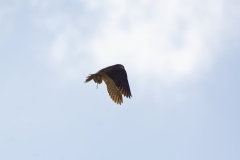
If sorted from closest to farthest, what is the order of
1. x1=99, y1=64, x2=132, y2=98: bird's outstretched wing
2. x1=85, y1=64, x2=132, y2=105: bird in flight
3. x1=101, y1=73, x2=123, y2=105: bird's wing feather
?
x1=85, y1=64, x2=132, y2=105: bird in flight
x1=101, y1=73, x2=123, y2=105: bird's wing feather
x1=99, y1=64, x2=132, y2=98: bird's outstretched wing

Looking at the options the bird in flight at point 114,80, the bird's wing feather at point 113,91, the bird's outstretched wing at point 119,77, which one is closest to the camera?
the bird in flight at point 114,80

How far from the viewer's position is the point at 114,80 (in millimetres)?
21406

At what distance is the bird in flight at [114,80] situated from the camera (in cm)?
2067

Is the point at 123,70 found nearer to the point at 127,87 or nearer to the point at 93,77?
the point at 127,87

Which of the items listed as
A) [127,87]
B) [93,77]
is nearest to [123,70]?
[127,87]

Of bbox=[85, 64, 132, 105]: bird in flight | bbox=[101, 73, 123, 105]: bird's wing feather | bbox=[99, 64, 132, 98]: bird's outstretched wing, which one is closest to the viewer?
bbox=[85, 64, 132, 105]: bird in flight

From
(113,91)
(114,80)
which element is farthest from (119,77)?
(113,91)

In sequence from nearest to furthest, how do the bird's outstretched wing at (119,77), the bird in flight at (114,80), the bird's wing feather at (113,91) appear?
1. the bird in flight at (114,80)
2. the bird's wing feather at (113,91)
3. the bird's outstretched wing at (119,77)

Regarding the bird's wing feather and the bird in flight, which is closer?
the bird in flight

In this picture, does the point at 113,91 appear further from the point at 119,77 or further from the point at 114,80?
the point at 119,77

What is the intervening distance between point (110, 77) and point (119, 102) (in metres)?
1.32

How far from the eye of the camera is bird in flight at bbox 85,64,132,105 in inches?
814

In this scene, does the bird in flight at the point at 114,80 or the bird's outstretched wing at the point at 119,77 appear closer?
the bird in flight at the point at 114,80

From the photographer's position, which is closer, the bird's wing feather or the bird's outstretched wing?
the bird's wing feather
